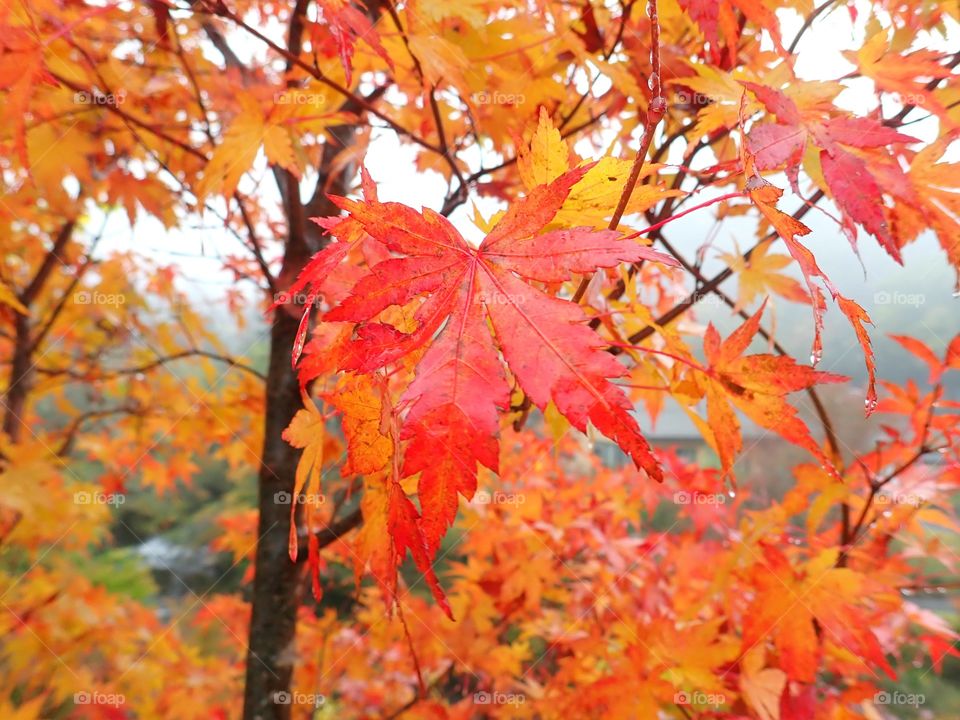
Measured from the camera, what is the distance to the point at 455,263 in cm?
45

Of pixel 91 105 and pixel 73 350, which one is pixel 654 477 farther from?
pixel 73 350

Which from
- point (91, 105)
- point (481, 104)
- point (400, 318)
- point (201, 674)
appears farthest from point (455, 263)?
point (201, 674)

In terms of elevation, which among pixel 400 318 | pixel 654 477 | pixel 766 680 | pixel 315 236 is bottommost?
pixel 766 680

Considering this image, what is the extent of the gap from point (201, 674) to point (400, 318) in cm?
241
